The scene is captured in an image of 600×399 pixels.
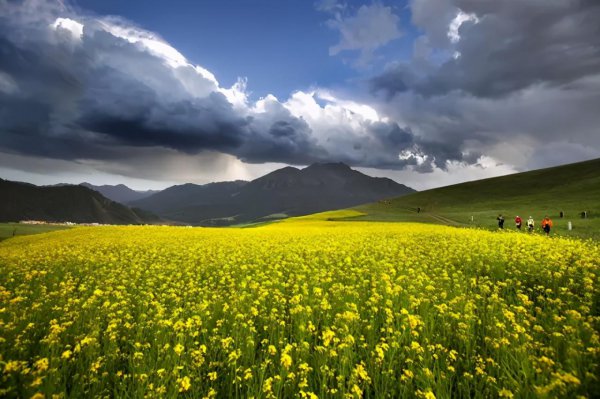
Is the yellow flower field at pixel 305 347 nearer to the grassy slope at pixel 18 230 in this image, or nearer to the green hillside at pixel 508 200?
the grassy slope at pixel 18 230

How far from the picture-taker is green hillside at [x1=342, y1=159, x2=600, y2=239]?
60912 mm

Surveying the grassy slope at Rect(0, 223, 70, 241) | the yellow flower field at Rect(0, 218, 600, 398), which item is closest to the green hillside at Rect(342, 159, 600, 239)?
the yellow flower field at Rect(0, 218, 600, 398)

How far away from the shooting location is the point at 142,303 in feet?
28.9

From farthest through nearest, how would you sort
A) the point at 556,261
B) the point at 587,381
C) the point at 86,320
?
the point at 556,261
the point at 86,320
the point at 587,381

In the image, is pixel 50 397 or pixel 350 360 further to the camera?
pixel 350 360

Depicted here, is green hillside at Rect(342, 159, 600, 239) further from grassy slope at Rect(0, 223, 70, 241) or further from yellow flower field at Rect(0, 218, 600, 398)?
grassy slope at Rect(0, 223, 70, 241)

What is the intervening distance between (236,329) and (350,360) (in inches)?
102

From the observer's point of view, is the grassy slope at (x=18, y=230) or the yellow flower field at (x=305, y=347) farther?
the grassy slope at (x=18, y=230)

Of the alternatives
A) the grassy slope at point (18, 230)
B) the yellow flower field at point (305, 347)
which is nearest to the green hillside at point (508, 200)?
the yellow flower field at point (305, 347)

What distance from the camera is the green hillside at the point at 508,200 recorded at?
60.9 m

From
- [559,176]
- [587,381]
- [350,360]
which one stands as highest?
[559,176]

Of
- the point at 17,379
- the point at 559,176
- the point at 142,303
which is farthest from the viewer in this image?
the point at 559,176

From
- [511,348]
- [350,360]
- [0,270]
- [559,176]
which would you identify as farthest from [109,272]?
[559,176]

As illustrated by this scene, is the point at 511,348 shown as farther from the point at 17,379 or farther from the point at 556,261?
the point at 556,261
